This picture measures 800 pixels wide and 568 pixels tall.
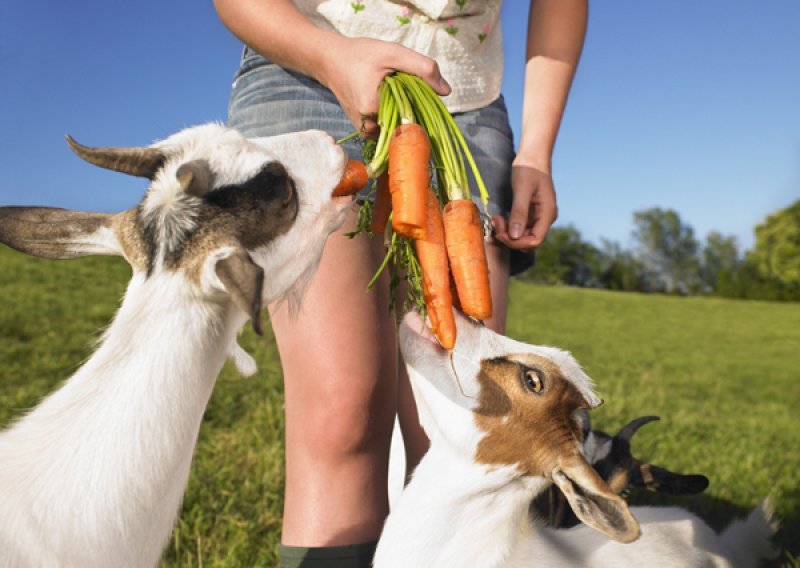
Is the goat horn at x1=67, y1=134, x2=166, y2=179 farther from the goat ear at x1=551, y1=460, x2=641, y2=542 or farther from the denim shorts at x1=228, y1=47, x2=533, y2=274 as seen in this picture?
the goat ear at x1=551, y1=460, x2=641, y2=542

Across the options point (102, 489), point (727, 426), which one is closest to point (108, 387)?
point (102, 489)

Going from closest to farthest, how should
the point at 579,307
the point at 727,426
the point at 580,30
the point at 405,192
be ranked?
the point at 405,192, the point at 580,30, the point at 727,426, the point at 579,307

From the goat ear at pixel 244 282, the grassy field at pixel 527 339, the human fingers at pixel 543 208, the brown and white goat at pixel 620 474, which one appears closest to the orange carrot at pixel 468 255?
the human fingers at pixel 543 208

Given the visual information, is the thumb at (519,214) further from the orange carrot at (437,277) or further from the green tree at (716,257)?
the green tree at (716,257)

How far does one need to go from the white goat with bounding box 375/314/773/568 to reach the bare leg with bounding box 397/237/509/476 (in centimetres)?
22

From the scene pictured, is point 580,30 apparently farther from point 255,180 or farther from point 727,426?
point 727,426

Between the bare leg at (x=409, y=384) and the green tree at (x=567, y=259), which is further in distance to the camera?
the green tree at (x=567, y=259)

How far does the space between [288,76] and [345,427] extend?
1251 millimetres

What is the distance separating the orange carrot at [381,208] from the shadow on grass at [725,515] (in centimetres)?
269

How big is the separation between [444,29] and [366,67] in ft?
2.05

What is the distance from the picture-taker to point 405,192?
2328 mm

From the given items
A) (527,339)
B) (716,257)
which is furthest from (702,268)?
(527,339)

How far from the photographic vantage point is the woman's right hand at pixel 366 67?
221 cm

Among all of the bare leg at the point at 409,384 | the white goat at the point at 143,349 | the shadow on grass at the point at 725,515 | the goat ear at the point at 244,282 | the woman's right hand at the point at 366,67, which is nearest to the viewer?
the goat ear at the point at 244,282
